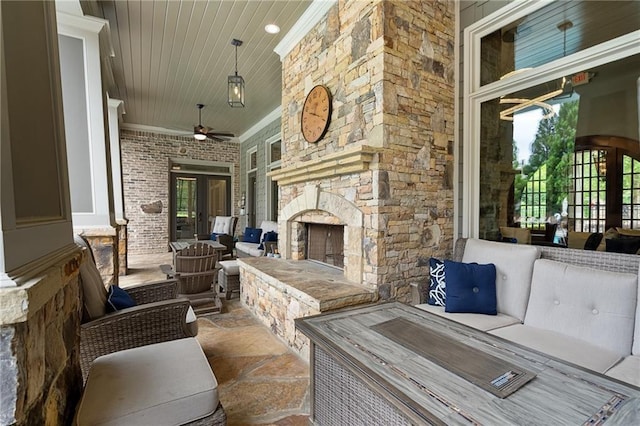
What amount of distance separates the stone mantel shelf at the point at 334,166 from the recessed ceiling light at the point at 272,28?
168 cm

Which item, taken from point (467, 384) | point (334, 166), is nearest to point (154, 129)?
point (334, 166)

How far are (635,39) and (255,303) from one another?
4.01 metres

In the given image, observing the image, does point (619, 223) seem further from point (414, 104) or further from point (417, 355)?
point (417, 355)

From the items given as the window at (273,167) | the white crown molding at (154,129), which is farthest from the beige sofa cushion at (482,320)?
the white crown molding at (154,129)

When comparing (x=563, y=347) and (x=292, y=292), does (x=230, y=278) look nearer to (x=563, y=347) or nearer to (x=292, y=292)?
(x=292, y=292)

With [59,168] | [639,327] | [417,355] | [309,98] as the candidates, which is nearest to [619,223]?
[639,327]

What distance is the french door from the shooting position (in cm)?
914

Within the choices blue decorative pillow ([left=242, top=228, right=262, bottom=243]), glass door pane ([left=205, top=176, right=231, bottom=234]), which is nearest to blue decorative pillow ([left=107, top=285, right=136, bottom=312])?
blue decorative pillow ([left=242, top=228, right=262, bottom=243])

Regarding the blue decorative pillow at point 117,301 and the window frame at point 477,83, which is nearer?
the blue decorative pillow at point 117,301

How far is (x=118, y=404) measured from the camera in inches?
50.1

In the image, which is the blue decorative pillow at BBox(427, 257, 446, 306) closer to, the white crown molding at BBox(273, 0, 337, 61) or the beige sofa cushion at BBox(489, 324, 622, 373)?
the beige sofa cushion at BBox(489, 324, 622, 373)

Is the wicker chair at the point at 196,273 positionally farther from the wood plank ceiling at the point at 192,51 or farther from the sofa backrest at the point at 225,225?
the sofa backrest at the point at 225,225

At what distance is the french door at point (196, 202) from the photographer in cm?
914

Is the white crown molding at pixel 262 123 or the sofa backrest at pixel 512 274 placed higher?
the white crown molding at pixel 262 123
